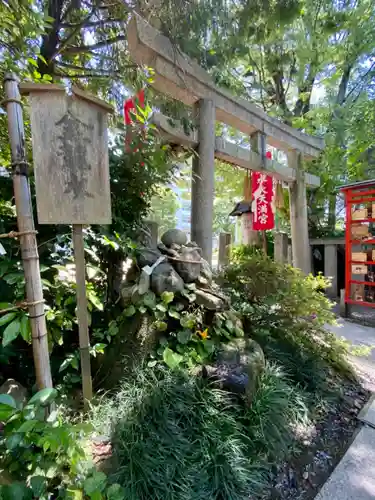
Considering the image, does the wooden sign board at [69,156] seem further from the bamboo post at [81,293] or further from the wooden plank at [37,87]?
the bamboo post at [81,293]

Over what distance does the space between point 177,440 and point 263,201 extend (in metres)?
4.78

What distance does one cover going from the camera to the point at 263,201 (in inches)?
217

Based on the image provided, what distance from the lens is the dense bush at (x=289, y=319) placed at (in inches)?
98.5

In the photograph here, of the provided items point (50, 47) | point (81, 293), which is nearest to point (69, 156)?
point (81, 293)

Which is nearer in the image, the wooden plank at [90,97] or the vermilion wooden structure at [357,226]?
the wooden plank at [90,97]

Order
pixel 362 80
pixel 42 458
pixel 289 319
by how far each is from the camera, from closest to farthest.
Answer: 1. pixel 42 458
2. pixel 289 319
3. pixel 362 80

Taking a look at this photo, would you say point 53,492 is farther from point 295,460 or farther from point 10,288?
point 295,460

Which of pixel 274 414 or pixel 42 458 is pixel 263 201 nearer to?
pixel 274 414

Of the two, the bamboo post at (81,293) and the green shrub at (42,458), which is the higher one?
the bamboo post at (81,293)

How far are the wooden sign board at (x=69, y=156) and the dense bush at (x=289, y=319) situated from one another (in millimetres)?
1762

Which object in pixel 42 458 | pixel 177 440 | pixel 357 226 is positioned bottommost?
pixel 177 440

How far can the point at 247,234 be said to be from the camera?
6.79 m

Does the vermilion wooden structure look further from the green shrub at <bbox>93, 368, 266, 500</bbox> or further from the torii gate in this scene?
the green shrub at <bbox>93, 368, 266, 500</bbox>

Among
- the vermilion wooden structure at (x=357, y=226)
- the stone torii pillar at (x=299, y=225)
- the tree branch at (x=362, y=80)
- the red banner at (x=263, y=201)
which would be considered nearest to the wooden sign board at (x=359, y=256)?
the vermilion wooden structure at (x=357, y=226)
